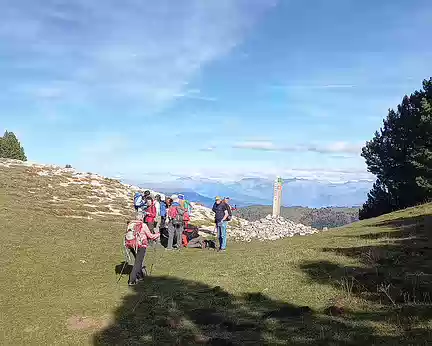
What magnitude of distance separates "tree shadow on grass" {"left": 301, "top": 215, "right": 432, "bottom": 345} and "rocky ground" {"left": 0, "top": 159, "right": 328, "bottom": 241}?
18.2 meters

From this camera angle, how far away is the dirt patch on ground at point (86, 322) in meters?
11.3

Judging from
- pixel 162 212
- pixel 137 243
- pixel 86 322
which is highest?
pixel 162 212

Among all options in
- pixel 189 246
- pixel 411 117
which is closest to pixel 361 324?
pixel 189 246

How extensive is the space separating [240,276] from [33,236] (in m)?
13.7

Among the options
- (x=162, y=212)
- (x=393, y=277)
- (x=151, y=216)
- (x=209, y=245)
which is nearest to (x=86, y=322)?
(x=393, y=277)

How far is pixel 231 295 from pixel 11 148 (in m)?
106

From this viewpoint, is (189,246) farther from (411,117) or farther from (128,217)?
(411,117)

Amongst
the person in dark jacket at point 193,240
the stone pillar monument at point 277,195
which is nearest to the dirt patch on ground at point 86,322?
the person in dark jacket at point 193,240

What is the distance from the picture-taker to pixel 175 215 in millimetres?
23000

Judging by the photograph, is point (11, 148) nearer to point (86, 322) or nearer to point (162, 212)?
point (162, 212)

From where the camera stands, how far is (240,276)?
50.2ft

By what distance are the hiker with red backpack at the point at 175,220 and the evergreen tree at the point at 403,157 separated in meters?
26.3

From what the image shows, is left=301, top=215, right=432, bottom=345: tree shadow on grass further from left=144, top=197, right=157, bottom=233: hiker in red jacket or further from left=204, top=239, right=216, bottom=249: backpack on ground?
left=144, top=197, right=157, bottom=233: hiker in red jacket

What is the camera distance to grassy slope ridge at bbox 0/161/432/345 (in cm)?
952
